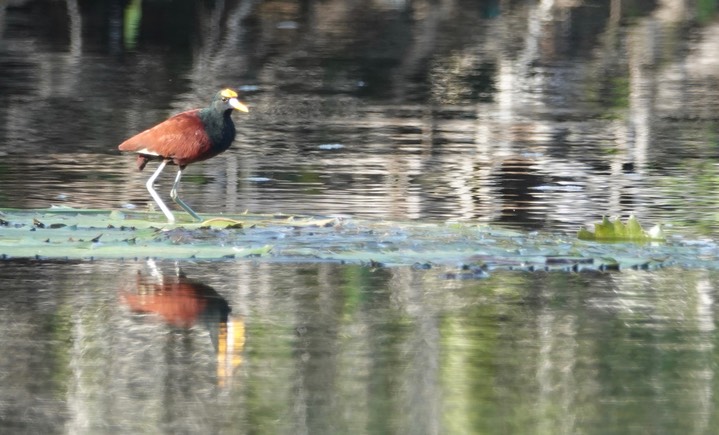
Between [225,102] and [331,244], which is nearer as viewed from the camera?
[331,244]

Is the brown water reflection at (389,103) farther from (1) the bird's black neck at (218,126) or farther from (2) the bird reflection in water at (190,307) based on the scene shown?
(2) the bird reflection in water at (190,307)

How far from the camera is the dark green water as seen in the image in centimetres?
695

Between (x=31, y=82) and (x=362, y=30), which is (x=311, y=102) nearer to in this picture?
(x=31, y=82)

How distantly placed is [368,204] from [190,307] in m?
3.65

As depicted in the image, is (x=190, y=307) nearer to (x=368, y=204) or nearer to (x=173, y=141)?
(x=173, y=141)

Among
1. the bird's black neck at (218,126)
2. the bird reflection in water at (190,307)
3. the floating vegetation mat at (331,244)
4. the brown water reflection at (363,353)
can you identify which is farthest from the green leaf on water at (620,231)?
the bird's black neck at (218,126)

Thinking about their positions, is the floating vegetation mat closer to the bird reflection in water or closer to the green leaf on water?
the green leaf on water

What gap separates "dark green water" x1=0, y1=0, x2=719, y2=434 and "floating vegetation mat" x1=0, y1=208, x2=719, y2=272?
0.72 feet

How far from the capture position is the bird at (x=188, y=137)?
11.5 meters

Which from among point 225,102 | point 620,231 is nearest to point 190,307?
point 620,231

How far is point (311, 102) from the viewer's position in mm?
18766

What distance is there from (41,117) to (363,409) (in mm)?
11115

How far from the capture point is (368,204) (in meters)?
12.2

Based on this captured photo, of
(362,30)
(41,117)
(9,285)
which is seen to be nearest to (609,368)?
(9,285)
